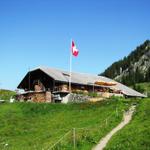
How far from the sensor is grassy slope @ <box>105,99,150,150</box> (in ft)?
106

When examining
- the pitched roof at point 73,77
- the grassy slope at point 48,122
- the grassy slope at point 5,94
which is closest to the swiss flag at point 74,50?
the pitched roof at point 73,77

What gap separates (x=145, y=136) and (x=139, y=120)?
31.2ft

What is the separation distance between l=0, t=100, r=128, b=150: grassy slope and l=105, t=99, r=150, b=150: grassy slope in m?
2.03

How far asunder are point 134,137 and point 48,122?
1979 cm

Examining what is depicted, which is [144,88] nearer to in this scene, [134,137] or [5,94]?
[5,94]

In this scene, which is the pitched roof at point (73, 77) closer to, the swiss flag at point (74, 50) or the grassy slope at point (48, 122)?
the swiss flag at point (74, 50)

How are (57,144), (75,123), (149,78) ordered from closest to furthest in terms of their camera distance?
(57,144)
(75,123)
(149,78)

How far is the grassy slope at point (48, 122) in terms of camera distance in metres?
38.4

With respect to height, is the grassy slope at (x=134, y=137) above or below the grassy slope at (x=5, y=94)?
below

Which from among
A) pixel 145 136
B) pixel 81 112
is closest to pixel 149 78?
pixel 81 112

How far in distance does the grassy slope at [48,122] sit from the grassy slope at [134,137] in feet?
6.67

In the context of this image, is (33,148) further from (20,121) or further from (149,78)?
(149,78)

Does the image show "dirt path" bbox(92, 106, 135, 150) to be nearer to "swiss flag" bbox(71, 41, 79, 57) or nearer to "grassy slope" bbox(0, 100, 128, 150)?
"grassy slope" bbox(0, 100, 128, 150)

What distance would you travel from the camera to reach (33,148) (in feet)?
118
